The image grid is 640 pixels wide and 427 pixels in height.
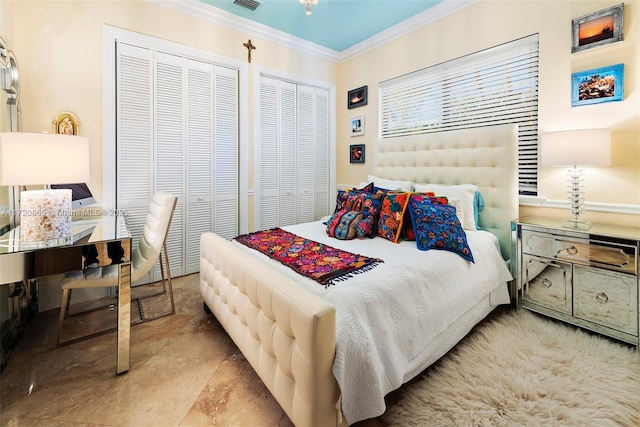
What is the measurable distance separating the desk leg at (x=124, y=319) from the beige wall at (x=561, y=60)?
10.3ft

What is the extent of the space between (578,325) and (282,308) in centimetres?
220

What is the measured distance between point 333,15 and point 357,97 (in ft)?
3.68

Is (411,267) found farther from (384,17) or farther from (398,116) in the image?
(384,17)

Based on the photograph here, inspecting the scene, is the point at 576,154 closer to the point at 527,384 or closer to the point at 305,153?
the point at 527,384

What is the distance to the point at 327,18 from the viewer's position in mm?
3320

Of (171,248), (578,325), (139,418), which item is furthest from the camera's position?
(171,248)

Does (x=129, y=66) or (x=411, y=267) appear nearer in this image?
(x=411, y=267)

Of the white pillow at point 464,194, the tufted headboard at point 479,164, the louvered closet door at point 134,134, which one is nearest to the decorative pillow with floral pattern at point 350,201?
the white pillow at point 464,194

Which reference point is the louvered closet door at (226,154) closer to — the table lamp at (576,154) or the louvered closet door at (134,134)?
the louvered closet door at (134,134)

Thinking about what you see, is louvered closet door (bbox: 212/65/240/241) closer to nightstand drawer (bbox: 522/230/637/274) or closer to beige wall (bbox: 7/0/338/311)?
beige wall (bbox: 7/0/338/311)

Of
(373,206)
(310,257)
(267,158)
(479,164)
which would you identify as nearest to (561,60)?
(479,164)

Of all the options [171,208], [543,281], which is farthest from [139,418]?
[543,281]

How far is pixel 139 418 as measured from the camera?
4.59 ft

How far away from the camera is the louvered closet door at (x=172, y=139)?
118 inches
